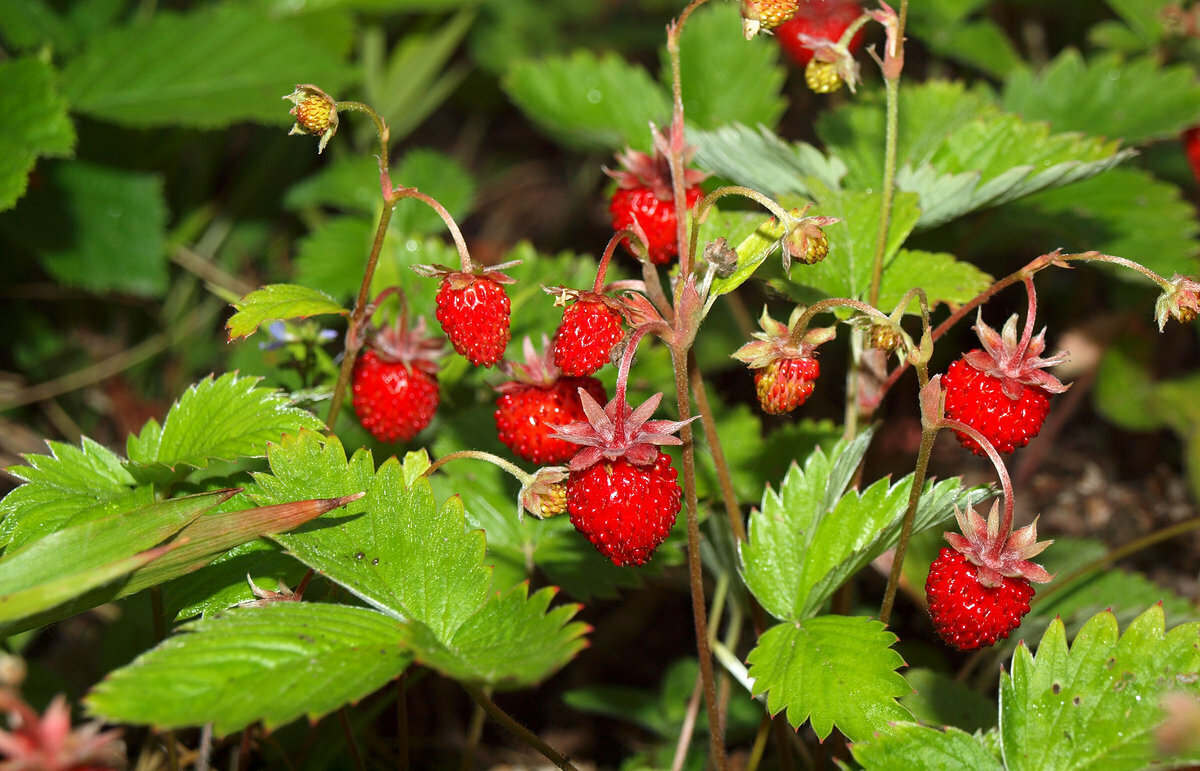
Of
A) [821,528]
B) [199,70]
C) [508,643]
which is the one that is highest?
[199,70]

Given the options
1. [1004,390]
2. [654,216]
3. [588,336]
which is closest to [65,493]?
[588,336]

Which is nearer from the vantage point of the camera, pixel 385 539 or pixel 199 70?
pixel 385 539

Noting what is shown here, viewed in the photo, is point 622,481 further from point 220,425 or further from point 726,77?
point 726,77

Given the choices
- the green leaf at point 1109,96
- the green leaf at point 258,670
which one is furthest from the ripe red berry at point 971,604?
the green leaf at point 1109,96

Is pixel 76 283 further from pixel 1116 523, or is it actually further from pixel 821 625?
pixel 1116 523

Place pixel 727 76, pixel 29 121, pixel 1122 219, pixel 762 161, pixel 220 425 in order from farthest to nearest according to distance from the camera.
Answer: pixel 727 76, pixel 1122 219, pixel 29 121, pixel 762 161, pixel 220 425

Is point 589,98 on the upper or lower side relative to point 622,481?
upper

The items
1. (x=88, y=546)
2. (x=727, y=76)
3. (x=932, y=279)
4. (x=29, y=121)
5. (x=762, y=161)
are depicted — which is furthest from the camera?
(x=727, y=76)

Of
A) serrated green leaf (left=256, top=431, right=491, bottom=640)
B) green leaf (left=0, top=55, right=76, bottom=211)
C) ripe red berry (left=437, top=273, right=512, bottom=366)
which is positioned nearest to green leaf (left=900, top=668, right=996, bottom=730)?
serrated green leaf (left=256, top=431, right=491, bottom=640)
